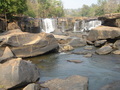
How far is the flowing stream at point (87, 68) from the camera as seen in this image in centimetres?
981

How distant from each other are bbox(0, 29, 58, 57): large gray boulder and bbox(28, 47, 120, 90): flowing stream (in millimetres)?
712

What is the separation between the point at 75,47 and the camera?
19547 millimetres

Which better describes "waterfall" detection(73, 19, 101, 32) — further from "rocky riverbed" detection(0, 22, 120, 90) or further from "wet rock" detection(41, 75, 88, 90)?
"wet rock" detection(41, 75, 88, 90)

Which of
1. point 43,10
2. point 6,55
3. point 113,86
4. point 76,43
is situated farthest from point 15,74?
point 43,10

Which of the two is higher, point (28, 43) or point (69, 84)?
point (28, 43)

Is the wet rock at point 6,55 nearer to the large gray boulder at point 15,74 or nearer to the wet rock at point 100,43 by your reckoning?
the large gray boulder at point 15,74

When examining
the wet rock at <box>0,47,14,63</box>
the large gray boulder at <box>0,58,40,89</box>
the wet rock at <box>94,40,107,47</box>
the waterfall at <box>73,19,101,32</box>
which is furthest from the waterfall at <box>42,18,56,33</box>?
the large gray boulder at <box>0,58,40,89</box>

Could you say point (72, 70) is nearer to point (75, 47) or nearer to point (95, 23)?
point (75, 47)

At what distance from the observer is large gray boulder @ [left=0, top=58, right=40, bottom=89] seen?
8.07 metres

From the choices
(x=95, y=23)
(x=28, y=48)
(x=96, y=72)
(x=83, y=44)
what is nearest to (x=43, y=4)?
(x=95, y=23)

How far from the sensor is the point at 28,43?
14.6 m

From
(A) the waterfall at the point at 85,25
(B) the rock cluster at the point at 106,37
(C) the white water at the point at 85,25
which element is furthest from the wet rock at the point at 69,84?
(A) the waterfall at the point at 85,25

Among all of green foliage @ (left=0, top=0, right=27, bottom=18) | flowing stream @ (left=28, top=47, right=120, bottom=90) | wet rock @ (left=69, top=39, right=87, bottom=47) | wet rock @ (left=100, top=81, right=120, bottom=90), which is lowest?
flowing stream @ (left=28, top=47, right=120, bottom=90)

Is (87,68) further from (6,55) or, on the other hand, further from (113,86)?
(6,55)
